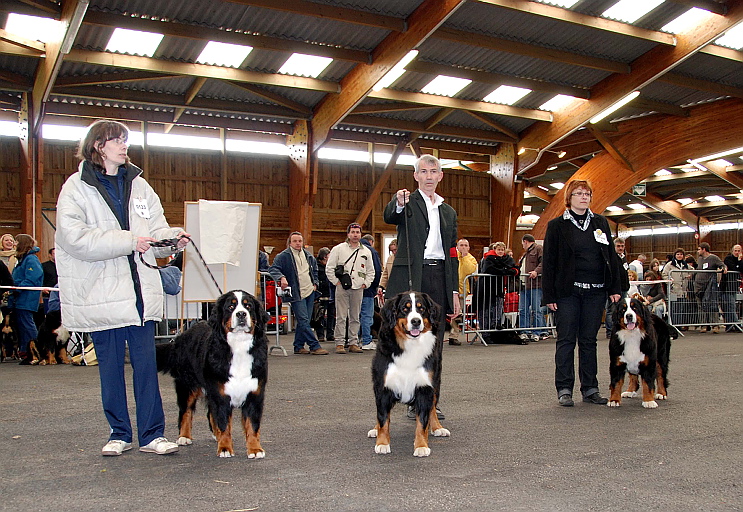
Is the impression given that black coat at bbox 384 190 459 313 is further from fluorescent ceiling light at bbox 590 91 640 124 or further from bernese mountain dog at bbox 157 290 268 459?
fluorescent ceiling light at bbox 590 91 640 124

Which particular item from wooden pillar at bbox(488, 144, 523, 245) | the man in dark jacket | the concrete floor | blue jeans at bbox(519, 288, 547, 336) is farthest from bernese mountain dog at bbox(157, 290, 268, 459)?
wooden pillar at bbox(488, 144, 523, 245)

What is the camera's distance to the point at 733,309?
13.3 metres

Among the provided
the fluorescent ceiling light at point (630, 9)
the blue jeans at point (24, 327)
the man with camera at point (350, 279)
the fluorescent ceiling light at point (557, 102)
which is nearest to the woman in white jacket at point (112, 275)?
the man with camera at point (350, 279)

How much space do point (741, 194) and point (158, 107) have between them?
25110 mm

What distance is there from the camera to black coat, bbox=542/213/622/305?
17.1 ft

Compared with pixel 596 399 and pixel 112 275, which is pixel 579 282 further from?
pixel 112 275

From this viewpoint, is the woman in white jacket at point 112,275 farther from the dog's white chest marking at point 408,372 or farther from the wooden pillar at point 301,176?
the wooden pillar at point 301,176

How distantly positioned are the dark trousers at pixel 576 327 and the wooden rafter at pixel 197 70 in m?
10.1

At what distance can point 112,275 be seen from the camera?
355cm

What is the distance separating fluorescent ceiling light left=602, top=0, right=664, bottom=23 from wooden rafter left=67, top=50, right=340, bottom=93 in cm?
566

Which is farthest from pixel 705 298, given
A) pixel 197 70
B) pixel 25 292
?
pixel 25 292

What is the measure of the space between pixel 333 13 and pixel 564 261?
7.76 metres

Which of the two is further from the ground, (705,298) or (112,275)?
(112,275)

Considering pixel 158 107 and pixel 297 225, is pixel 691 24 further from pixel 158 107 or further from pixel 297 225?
pixel 158 107
